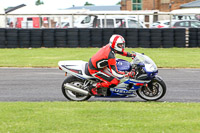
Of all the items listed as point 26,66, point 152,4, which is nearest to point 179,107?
point 26,66

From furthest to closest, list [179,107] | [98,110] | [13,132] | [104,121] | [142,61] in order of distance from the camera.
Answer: [142,61] → [179,107] → [98,110] → [104,121] → [13,132]

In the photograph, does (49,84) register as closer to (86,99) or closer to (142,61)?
(86,99)

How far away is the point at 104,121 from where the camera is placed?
645 centimetres

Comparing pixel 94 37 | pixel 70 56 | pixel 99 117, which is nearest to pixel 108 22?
pixel 94 37

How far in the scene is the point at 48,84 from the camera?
11625mm

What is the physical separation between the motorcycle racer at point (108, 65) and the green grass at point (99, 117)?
0.64 meters

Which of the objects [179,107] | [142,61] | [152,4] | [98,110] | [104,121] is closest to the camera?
[104,121]

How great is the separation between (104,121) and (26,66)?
407 inches

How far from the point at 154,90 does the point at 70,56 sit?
36.1ft

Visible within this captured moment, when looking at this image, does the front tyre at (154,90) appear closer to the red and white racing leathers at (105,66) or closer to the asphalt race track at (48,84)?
the asphalt race track at (48,84)

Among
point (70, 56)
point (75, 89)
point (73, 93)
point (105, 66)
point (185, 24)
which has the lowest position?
point (70, 56)

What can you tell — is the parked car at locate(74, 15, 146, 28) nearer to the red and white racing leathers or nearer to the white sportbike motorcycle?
the white sportbike motorcycle

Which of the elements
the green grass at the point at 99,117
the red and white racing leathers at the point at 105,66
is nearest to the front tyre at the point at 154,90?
the green grass at the point at 99,117

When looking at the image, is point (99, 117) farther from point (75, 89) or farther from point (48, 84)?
point (48, 84)
